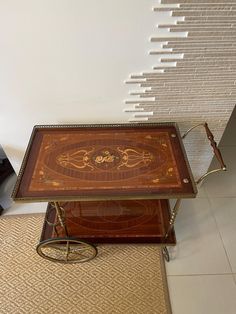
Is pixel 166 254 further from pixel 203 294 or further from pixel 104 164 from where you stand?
pixel 104 164

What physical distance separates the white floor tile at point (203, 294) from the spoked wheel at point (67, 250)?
0.45 metres

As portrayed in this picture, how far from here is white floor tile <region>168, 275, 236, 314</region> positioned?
1.10 meters

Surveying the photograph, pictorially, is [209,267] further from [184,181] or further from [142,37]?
[142,37]

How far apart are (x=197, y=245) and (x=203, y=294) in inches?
9.6

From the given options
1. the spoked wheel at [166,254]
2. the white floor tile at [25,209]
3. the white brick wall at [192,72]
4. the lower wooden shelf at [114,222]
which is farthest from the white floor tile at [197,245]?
the white floor tile at [25,209]

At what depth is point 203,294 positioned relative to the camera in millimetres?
1145

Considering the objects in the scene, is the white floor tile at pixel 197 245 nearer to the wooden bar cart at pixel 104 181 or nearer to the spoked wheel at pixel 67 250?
the wooden bar cart at pixel 104 181

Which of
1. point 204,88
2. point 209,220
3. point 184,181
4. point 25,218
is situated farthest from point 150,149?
point 25,218

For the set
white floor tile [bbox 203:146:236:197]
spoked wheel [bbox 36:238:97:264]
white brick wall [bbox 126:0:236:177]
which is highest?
white brick wall [bbox 126:0:236:177]

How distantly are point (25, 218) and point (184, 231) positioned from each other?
948 mm

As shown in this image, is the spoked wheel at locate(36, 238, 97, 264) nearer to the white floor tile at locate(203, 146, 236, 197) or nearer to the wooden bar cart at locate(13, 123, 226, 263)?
the wooden bar cart at locate(13, 123, 226, 263)

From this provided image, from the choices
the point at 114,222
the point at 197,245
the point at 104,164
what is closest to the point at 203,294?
the point at 197,245

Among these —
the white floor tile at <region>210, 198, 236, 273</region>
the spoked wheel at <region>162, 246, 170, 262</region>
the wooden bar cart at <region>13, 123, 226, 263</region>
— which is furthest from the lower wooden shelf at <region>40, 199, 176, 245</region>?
the white floor tile at <region>210, 198, 236, 273</region>

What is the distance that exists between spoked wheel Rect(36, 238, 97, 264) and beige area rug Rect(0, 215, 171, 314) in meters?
0.04
